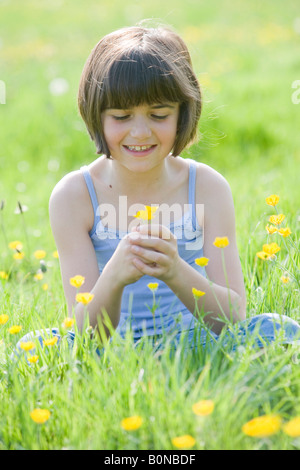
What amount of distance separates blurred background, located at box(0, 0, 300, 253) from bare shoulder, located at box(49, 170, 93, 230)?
1.82 feet

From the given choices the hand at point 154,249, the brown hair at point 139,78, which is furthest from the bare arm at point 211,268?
the brown hair at point 139,78

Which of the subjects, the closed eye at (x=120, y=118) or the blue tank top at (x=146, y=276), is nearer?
the closed eye at (x=120, y=118)

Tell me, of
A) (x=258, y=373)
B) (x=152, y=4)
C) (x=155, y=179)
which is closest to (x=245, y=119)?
(x=155, y=179)

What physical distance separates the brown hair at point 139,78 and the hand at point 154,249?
414 mm

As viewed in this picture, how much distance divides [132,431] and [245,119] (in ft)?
13.6

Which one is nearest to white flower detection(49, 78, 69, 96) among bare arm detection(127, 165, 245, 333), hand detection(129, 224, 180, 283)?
bare arm detection(127, 165, 245, 333)

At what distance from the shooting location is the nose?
1.83m

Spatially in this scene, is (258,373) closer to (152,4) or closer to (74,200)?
(74,200)

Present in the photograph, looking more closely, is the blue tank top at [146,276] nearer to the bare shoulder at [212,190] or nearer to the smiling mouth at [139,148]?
the bare shoulder at [212,190]

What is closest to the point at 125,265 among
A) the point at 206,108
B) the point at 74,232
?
the point at 74,232

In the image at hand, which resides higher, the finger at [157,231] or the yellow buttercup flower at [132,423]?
the finger at [157,231]

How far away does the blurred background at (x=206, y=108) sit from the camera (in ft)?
12.5

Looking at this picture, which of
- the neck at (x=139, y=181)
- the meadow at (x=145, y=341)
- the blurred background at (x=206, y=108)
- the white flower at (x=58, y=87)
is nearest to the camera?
the meadow at (x=145, y=341)

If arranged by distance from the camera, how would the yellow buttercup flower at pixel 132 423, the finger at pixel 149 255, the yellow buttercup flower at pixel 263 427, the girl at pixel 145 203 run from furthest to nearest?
the girl at pixel 145 203, the finger at pixel 149 255, the yellow buttercup flower at pixel 132 423, the yellow buttercup flower at pixel 263 427
